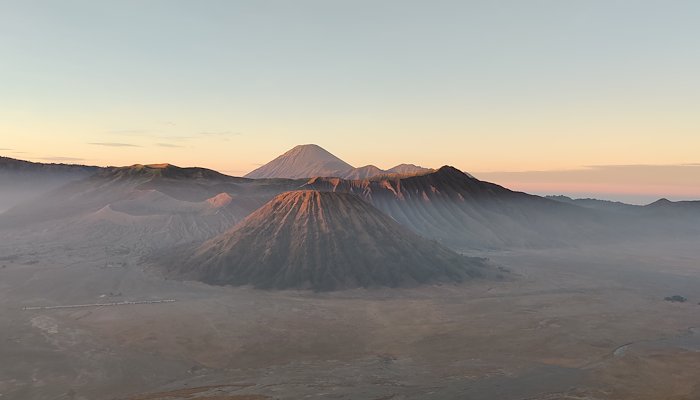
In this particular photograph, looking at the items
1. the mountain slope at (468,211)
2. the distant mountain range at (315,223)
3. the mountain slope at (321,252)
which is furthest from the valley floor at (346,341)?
the mountain slope at (468,211)

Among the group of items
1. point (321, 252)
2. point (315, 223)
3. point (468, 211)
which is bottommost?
point (321, 252)

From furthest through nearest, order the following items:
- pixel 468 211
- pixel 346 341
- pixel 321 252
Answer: pixel 468 211 < pixel 321 252 < pixel 346 341

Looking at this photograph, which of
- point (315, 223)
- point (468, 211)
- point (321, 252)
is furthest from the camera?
point (468, 211)

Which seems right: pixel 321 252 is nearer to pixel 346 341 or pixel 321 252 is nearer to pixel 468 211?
pixel 346 341

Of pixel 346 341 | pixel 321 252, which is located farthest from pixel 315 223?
pixel 346 341

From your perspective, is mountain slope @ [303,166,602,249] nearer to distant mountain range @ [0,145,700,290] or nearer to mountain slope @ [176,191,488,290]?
distant mountain range @ [0,145,700,290]

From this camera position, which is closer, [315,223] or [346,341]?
[346,341]

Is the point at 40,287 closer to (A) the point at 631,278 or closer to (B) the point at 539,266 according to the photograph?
(B) the point at 539,266
